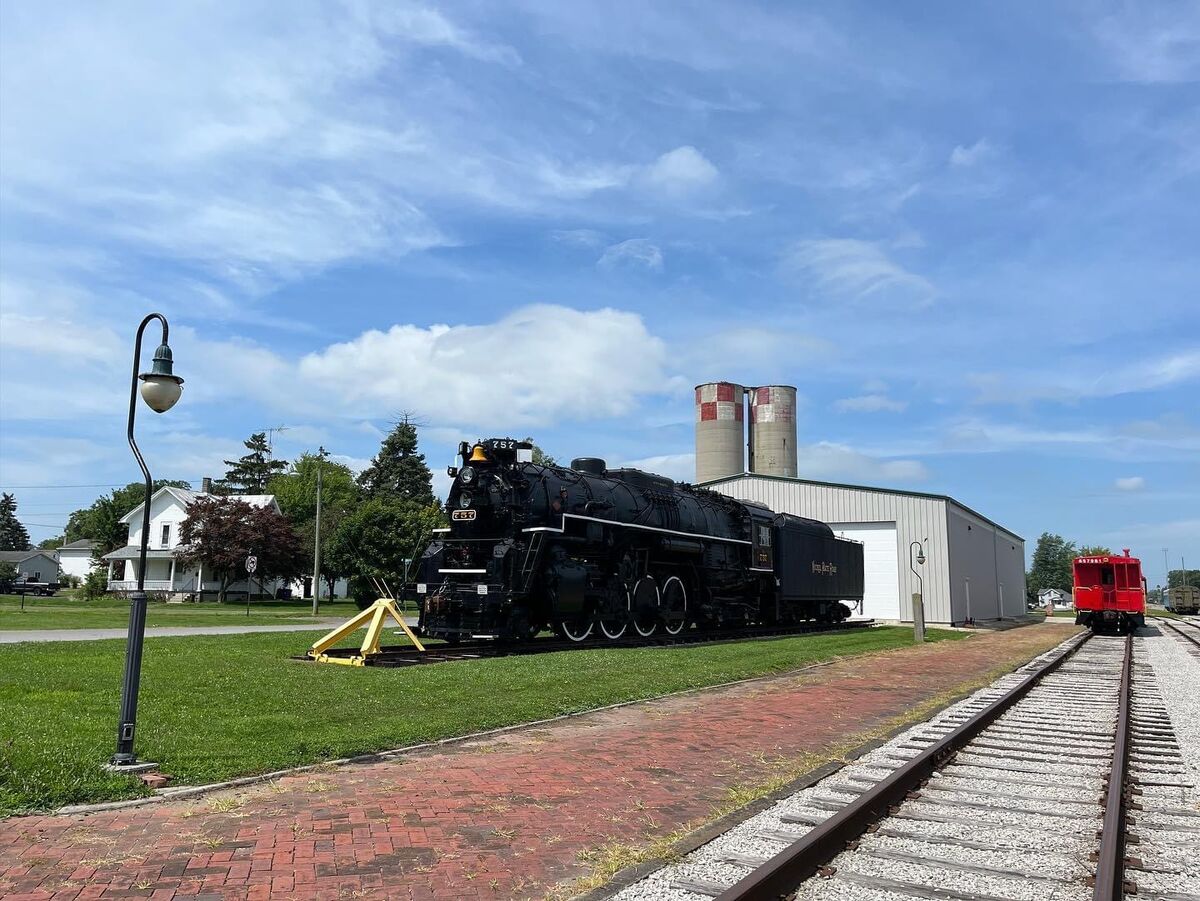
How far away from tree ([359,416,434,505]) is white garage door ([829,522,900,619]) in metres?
46.7

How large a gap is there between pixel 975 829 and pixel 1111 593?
1211 inches

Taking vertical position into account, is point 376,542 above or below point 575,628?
above

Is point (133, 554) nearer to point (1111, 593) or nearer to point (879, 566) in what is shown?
point (879, 566)

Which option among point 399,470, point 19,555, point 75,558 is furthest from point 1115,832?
point 19,555

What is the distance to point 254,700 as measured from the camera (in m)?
9.63

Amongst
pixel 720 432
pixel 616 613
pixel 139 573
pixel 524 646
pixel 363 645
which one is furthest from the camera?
pixel 720 432

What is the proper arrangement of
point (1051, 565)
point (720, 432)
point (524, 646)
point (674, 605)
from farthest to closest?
point (1051, 565) → point (720, 432) → point (674, 605) → point (524, 646)

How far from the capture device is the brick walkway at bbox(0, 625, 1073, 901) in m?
4.48

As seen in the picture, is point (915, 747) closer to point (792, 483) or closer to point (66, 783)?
point (66, 783)

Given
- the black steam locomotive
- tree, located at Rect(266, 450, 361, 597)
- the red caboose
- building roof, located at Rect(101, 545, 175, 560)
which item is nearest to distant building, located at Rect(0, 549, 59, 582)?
tree, located at Rect(266, 450, 361, 597)

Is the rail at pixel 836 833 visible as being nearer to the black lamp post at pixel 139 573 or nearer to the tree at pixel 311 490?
the black lamp post at pixel 139 573

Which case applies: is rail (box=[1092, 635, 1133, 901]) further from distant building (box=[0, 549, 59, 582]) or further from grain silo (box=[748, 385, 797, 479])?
distant building (box=[0, 549, 59, 582])

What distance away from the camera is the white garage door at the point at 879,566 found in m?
38.8

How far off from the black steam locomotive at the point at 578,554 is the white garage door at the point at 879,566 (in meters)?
15.2
